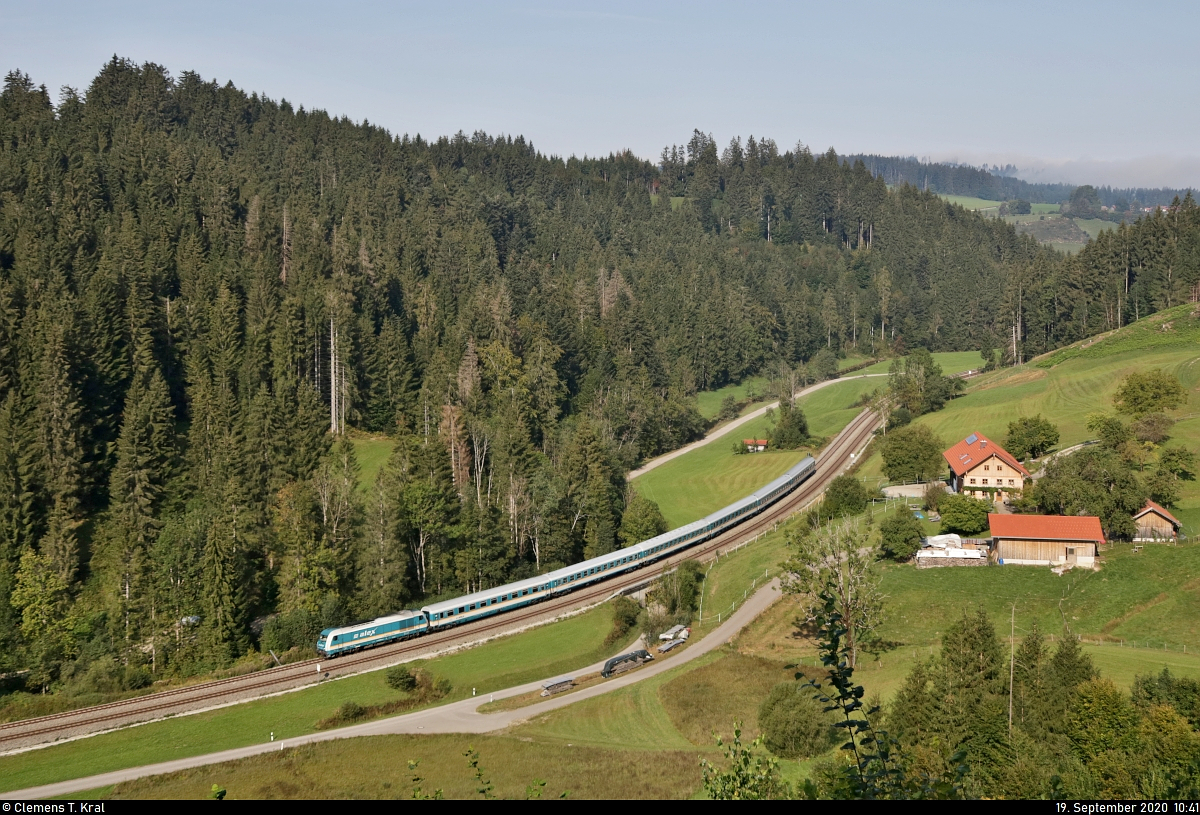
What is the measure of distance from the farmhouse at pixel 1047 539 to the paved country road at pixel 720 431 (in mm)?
49953

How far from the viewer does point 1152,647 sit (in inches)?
1954

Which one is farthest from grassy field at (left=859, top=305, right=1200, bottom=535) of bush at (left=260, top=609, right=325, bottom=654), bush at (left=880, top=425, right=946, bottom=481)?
bush at (left=260, top=609, right=325, bottom=654)

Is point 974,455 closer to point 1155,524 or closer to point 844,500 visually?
point 844,500

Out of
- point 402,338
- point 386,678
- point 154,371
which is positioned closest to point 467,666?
point 386,678

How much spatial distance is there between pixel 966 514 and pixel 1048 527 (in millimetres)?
6608

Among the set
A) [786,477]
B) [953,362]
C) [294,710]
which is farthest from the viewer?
[953,362]

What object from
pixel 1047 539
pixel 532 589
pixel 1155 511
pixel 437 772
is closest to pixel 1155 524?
pixel 1155 511

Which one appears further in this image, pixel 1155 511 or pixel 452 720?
pixel 1155 511

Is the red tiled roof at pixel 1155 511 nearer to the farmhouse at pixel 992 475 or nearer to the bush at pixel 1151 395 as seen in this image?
the farmhouse at pixel 992 475

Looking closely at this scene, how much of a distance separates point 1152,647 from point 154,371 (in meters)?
86.2

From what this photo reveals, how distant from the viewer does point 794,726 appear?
42.0m

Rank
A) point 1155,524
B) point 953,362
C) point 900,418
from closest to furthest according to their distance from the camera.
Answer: point 1155,524, point 900,418, point 953,362

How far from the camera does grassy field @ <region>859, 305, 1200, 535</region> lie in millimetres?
93562
